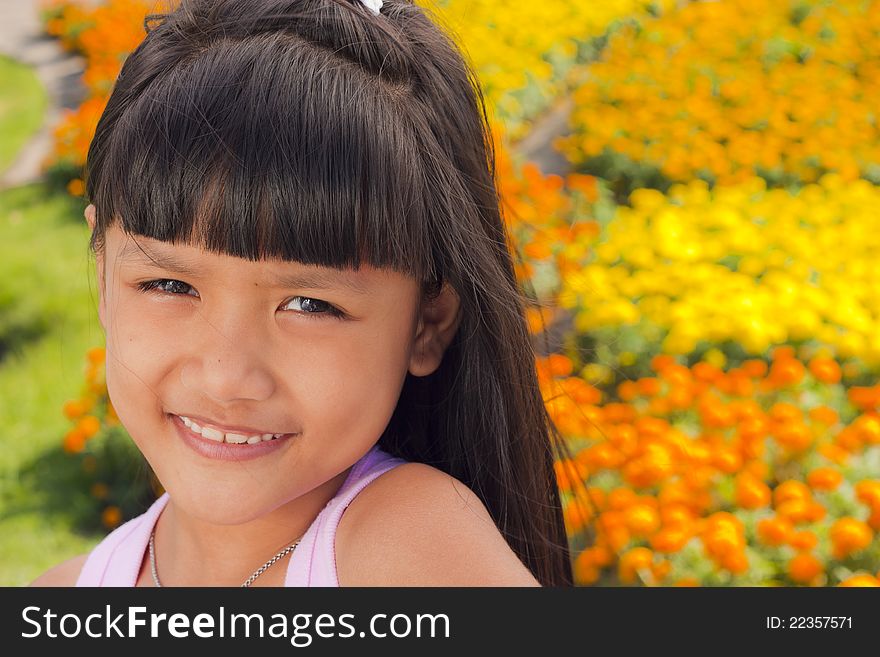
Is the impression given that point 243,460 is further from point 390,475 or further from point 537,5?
point 537,5

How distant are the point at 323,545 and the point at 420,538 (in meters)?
0.19

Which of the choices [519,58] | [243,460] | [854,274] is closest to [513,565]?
[243,460]

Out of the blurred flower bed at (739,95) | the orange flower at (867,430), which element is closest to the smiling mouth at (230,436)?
the orange flower at (867,430)

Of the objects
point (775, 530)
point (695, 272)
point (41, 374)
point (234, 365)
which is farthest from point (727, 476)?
point (41, 374)

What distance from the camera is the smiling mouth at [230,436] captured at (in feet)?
4.78

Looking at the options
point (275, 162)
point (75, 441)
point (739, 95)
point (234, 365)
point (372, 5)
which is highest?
point (739, 95)

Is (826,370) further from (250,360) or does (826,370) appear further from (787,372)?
(250,360)

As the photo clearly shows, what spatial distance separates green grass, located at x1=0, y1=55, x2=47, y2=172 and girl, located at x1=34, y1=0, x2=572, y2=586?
3647 mm

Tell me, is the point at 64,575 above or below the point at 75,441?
below

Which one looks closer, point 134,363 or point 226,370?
point 226,370

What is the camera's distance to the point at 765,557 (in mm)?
2441

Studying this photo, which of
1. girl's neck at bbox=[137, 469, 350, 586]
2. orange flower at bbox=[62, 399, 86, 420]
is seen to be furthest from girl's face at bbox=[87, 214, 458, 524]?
orange flower at bbox=[62, 399, 86, 420]

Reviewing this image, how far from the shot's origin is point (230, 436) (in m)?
1.47

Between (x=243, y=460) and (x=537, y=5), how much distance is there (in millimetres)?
4175
